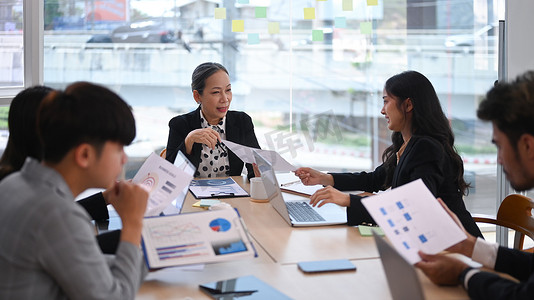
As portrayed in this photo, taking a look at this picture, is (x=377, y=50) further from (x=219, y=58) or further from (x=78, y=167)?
(x=78, y=167)

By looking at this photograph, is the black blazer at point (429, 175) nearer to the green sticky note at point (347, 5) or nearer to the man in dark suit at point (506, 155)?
the man in dark suit at point (506, 155)

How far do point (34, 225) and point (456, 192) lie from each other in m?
1.70

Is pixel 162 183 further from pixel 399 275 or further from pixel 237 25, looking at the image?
pixel 237 25

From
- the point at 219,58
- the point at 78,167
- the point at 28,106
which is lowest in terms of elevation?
the point at 78,167

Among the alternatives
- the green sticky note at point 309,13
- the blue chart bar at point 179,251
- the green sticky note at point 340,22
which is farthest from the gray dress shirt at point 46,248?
the green sticky note at point 340,22

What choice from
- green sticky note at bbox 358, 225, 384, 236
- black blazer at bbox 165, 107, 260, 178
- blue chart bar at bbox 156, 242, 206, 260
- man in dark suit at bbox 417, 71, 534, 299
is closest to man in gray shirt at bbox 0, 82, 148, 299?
blue chart bar at bbox 156, 242, 206, 260

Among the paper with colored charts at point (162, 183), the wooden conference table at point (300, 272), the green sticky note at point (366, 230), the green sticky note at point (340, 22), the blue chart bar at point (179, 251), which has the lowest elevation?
the wooden conference table at point (300, 272)

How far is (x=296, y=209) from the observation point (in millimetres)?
2455

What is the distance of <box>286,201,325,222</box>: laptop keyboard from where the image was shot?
2281 mm

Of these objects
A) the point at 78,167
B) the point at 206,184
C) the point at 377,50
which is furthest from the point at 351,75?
the point at 78,167

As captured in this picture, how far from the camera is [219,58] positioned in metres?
4.45

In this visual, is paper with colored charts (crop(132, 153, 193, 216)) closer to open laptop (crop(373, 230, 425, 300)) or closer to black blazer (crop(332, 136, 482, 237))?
black blazer (crop(332, 136, 482, 237))

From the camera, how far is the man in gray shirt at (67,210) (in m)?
1.22

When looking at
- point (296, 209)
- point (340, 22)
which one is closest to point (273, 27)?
point (340, 22)
